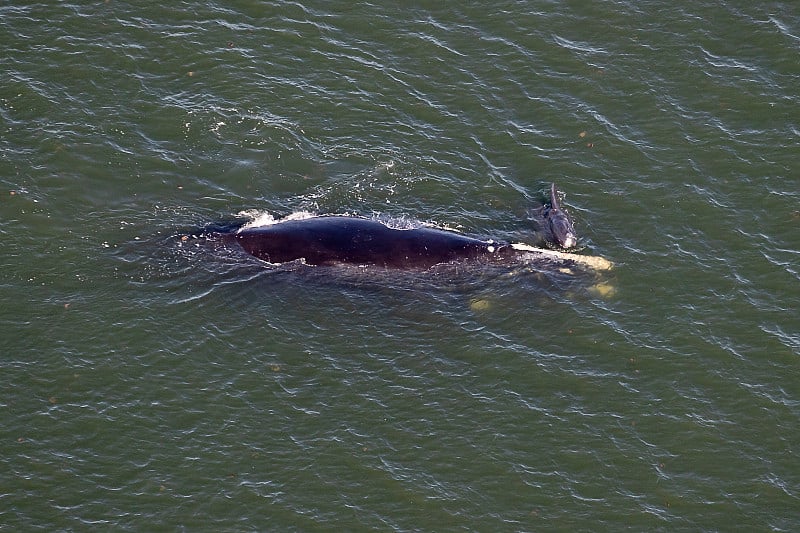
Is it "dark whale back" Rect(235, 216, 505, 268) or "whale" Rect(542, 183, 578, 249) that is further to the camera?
"whale" Rect(542, 183, 578, 249)

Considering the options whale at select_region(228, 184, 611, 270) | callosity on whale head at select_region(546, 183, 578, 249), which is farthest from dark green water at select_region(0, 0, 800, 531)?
callosity on whale head at select_region(546, 183, 578, 249)

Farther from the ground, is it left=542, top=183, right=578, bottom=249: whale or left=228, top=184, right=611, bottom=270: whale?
left=542, top=183, right=578, bottom=249: whale

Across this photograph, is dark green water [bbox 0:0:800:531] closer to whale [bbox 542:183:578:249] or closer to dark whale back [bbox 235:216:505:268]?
dark whale back [bbox 235:216:505:268]

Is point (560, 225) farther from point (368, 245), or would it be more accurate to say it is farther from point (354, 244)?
point (354, 244)

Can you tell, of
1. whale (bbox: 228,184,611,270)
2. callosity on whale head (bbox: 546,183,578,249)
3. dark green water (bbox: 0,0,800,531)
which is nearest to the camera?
dark green water (bbox: 0,0,800,531)

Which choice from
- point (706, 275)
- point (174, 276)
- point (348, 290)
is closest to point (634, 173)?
point (706, 275)

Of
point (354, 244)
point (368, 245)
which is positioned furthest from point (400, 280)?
point (354, 244)

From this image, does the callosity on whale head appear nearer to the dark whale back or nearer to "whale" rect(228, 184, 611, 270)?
"whale" rect(228, 184, 611, 270)

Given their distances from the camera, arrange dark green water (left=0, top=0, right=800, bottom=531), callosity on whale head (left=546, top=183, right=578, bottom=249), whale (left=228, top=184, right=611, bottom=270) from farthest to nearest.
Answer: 1. callosity on whale head (left=546, top=183, right=578, bottom=249)
2. whale (left=228, top=184, right=611, bottom=270)
3. dark green water (left=0, top=0, right=800, bottom=531)

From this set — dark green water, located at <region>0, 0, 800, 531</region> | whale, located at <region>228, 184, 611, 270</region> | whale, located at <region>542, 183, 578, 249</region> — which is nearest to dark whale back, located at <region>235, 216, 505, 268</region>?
whale, located at <region>228, 184, 611, 270</region>
